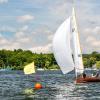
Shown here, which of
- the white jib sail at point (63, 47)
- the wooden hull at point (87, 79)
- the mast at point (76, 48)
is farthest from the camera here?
the mast at point (76, 48)

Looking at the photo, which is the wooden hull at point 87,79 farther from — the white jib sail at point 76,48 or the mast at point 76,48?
the white jib sail at point 76,48

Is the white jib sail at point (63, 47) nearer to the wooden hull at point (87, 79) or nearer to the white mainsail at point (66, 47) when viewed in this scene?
the white mainsail at point (66, 47)

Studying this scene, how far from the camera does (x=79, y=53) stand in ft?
310

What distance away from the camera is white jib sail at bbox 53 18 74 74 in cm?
8875

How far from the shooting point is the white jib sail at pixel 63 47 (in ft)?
291

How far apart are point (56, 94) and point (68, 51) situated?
1913 cm

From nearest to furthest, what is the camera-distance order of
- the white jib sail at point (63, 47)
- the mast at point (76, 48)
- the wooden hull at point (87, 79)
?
1. the white jib sail at point (63, 47)
2. the wooden hull at point (87, 79)
3. the mast at point (76, 48)

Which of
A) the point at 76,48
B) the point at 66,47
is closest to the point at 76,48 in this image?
the point at 76,48

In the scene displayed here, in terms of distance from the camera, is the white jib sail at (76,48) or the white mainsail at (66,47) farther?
the white jib sail at (76,48)

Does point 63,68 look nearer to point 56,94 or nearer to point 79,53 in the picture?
point 79,53

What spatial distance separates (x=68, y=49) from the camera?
9119 centimetres

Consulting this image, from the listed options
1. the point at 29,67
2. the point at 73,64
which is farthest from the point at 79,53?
the point at 29,67

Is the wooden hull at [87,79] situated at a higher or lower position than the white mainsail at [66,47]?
lower

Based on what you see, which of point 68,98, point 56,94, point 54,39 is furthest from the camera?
point 54,39
